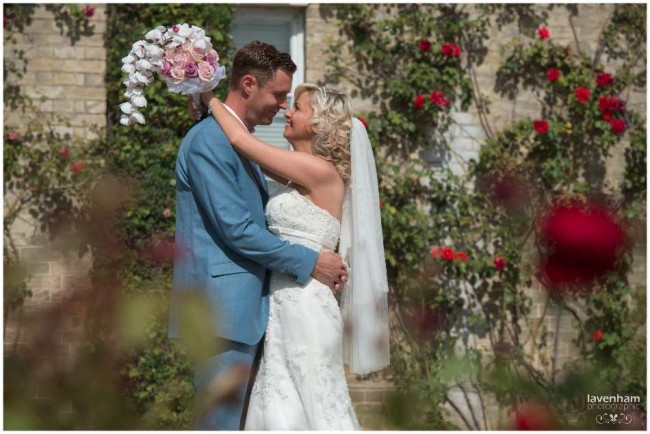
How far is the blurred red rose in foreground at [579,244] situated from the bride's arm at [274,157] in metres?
1.64

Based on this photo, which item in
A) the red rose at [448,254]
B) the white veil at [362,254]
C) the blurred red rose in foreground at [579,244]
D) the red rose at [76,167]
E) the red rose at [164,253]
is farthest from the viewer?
the red rose at [448,254]

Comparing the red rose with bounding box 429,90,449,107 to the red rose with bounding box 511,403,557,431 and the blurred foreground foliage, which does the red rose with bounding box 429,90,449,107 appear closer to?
the blurred foreground foliage

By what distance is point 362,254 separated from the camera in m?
3.40

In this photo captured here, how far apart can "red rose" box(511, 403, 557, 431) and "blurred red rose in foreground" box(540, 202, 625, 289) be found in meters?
0.38

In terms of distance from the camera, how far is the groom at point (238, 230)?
300cm

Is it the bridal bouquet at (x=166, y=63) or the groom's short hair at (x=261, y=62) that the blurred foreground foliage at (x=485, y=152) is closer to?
the groom's short hair at (x=261, y=62)

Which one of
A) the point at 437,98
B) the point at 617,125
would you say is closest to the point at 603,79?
the point at 617,125

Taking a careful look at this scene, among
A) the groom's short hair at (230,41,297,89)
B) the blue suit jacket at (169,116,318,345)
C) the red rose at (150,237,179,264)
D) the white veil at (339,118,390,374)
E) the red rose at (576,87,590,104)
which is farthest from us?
the red rose at (576,87,590,104)

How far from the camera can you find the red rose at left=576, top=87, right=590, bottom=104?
6.28 metres

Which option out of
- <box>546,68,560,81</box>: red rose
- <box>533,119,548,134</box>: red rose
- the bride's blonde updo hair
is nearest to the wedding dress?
the bride's blonde updo hair

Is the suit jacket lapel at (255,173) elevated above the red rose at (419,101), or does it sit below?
below

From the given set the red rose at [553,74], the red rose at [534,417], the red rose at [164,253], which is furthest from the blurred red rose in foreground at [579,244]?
the red rose at [553,74]

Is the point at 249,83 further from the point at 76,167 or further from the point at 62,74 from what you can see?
the point at 62,74

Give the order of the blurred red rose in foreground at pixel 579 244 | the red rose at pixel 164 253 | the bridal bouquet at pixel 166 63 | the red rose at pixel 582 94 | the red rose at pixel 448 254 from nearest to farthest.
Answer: the red rose at pixel 164 253 → the blurred red rose in foreground at pixel 579 244 → the bridal bouquet at pixel 166 63 → the red rose at pixel 448 254 → the red rose at pixel 582 94
